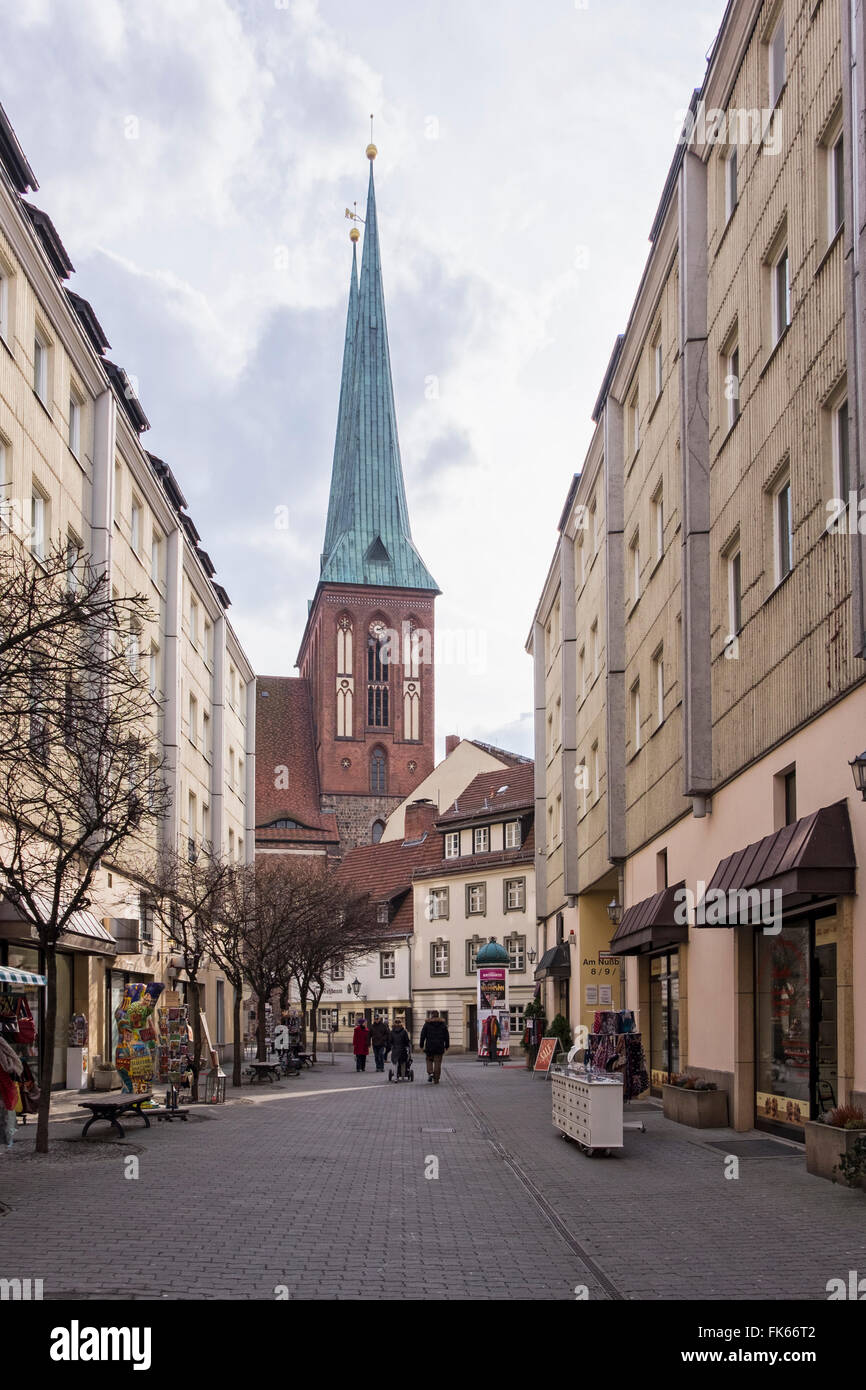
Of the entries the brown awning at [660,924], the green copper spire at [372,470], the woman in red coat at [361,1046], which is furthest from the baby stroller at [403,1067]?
the green copper spire at [372,470]

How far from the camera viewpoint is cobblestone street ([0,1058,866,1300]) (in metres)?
8.91

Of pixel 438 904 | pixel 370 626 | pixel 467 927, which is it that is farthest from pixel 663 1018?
pixel 370 626

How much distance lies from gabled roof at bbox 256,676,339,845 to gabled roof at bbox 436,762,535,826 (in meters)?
27.3

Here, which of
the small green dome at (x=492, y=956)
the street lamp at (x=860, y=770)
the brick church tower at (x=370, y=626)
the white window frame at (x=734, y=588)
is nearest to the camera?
the street lamp at (x=860, y=770)

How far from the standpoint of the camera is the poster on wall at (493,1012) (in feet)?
159

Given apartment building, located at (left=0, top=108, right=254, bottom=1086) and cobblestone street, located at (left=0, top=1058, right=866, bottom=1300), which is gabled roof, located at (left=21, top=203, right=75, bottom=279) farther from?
cobblestone street, located at (left=0, top=1058, right=866, bottom=1300)

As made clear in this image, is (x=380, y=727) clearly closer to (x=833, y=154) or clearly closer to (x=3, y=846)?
(x=3, y=846)

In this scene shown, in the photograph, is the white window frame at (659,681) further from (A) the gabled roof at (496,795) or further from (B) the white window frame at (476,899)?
(B) the white window frame at (476,899)

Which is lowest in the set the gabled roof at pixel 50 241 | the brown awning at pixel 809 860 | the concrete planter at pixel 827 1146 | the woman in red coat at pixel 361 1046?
the woman in red coat at pixel 361 1046

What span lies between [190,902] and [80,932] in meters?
3.53

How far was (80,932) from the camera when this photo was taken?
1046 inches

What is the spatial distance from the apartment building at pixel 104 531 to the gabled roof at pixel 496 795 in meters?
19.2
